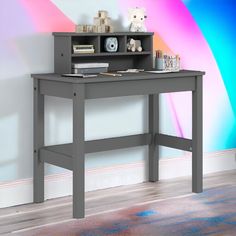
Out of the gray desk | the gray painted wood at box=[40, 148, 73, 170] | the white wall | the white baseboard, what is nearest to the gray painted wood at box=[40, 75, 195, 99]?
the gray desk

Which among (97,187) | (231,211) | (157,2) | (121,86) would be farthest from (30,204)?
(157,2)

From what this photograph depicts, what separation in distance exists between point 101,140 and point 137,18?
81cm

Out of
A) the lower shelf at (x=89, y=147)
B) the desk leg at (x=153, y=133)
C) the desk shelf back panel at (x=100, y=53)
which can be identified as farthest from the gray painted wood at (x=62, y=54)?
the desk leg at (x=153, y=133)

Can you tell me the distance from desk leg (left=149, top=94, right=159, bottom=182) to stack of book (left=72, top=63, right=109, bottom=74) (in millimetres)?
539

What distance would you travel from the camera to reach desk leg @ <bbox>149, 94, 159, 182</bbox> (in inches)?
168

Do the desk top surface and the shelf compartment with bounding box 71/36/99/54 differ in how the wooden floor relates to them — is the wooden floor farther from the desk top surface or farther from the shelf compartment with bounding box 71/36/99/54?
the shelf compartment with bounding box 71/36/99/54

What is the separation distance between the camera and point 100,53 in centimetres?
381

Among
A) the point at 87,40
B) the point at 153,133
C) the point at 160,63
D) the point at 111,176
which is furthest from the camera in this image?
the point at 153,133

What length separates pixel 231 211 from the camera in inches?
140

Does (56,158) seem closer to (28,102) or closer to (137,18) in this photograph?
(28,102)

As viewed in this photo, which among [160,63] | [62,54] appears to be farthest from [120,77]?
[160,63]

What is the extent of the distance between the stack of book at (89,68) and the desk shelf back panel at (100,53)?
38 mm

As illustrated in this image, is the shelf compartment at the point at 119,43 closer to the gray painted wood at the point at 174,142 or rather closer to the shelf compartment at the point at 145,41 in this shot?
the shelf compartment at the point at 145,41

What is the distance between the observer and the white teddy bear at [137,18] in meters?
4.02
